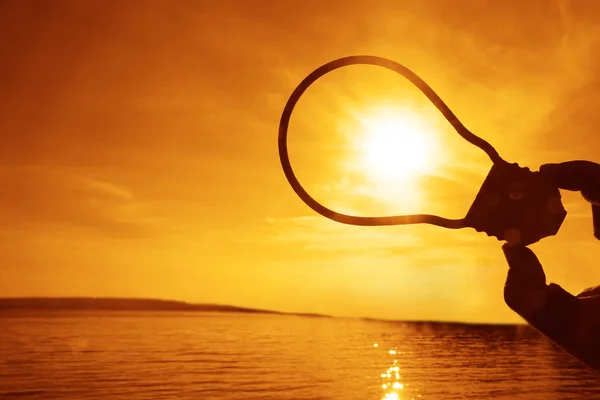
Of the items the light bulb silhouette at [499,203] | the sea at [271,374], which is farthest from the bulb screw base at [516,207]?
the sea at [271,374]

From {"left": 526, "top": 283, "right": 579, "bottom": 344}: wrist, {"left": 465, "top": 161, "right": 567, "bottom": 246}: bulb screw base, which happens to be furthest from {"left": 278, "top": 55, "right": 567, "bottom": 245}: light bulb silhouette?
{"left": 526, "top": 283, "right": 579, "bottom": 344}: wrist

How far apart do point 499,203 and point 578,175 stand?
209 millimetres

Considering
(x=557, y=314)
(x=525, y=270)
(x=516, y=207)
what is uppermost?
(x=516, y=207)

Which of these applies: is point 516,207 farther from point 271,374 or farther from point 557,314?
point 271,374

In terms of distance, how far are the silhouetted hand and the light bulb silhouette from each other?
0.05m

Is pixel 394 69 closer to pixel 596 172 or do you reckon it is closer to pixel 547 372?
pixel 596 172

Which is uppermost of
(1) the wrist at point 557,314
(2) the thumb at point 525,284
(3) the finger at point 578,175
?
(3) the finger at point 578,175

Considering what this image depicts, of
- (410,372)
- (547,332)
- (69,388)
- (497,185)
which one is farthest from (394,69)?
(410,372)

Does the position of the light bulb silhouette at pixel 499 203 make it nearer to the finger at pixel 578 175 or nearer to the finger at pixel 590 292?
the finger at pixel 578 175

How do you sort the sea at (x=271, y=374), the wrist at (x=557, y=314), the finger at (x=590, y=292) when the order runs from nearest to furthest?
the wrist at (x=557, y=314) < the finger at (x=590, y=292) < the sea at (x=271, y=374)

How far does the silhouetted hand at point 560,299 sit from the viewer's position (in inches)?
58.7

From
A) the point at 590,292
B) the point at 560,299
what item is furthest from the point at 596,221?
the point at 560,299

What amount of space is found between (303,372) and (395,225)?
232 ft

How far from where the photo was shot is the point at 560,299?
4.92ft
